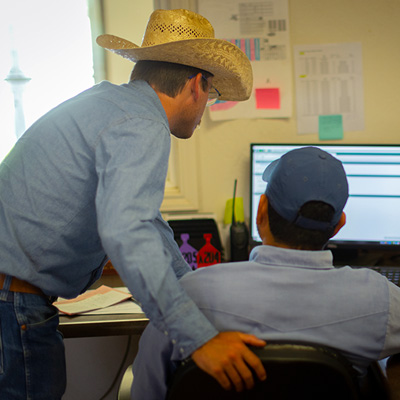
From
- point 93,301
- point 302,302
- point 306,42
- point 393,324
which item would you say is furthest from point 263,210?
point 306,42

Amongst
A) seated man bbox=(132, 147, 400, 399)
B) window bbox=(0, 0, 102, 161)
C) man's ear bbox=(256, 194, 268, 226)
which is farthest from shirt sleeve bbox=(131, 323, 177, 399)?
window bbox=(0, 0, 102, 161)

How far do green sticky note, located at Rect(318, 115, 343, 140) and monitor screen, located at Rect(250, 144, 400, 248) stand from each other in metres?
0.15

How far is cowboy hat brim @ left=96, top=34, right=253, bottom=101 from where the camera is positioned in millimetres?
1224

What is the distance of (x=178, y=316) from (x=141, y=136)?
1.24 feet

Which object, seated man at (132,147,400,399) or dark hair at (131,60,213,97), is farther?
dark hair at (131,60,213,97)

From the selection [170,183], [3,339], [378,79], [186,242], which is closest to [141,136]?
[3,339]

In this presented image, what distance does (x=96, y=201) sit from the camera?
0.95 meters

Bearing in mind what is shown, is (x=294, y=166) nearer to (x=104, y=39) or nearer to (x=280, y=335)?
(x=280, y=335)

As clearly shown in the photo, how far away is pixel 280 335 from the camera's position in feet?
2.82

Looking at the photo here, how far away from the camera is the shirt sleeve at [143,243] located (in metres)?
0.86

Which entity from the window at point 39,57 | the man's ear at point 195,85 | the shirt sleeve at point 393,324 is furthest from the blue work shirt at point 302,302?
the window at point 39,57

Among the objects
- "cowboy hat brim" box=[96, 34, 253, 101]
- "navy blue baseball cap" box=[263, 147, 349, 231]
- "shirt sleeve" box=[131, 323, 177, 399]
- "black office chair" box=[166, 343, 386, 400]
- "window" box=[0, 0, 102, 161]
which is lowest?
"shirt sleeve" box=[131, 323, 177, 399]

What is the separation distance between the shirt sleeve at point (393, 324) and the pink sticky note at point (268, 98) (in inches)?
50.8

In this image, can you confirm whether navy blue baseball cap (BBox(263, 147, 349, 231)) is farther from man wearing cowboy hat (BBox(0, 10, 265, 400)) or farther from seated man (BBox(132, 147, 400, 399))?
man wearing cowboy hat (BBox(0, 10, 265, 400))
